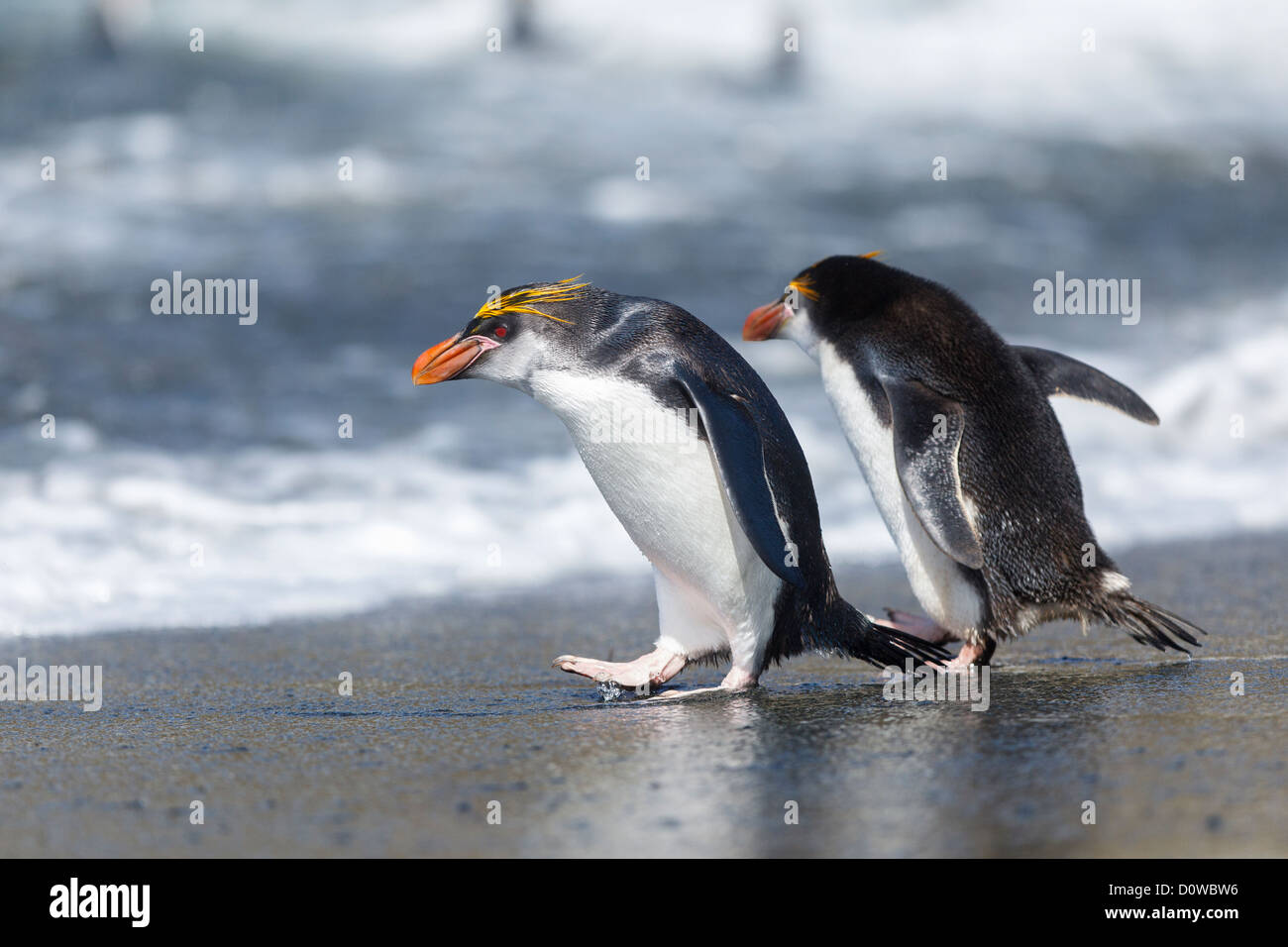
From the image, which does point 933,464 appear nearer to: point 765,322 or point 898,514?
point 898,514

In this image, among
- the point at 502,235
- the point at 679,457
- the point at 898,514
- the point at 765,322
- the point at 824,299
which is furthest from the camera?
the point at 502,235

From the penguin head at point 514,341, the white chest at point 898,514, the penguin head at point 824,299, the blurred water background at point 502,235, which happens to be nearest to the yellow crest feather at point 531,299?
the penguin head at point 514,341

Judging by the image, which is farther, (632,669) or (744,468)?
(632,669)

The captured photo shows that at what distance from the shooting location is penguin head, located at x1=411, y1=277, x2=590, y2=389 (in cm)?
350

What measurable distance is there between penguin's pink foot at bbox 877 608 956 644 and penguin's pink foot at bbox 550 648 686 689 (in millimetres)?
593

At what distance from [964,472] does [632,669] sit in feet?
3.08

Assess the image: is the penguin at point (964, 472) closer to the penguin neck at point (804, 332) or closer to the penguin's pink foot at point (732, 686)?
the penguin neck at point (804, 332)

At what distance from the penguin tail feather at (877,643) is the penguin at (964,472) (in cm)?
22

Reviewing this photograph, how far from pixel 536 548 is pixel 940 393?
260cm

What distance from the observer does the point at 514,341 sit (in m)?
3.52

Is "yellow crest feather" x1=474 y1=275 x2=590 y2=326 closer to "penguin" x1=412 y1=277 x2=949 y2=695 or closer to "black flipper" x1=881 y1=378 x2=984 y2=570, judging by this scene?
"penguin" x1=412 y1=277 x2=949 y2=695

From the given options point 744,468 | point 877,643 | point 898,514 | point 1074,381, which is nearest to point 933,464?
point 898,514

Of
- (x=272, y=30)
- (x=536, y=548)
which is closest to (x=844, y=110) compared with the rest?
(x=272, y=30)

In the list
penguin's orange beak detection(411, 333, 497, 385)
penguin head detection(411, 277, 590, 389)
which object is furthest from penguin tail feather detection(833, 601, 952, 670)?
penguin's orange beak detection(411, 333, 497, 385)
